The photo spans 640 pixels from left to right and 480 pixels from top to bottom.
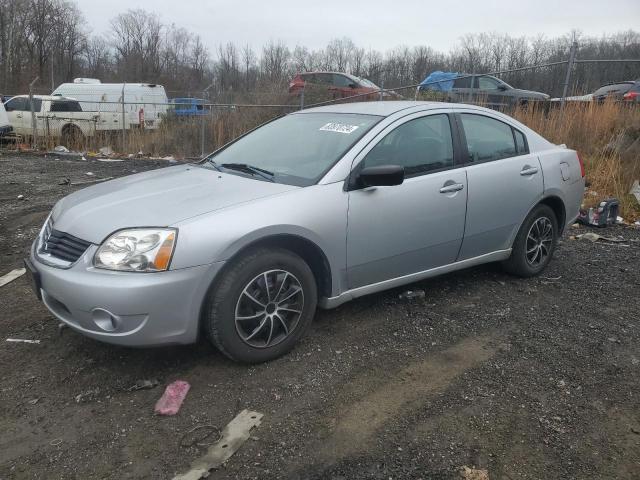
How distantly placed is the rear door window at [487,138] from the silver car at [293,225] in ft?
0.04

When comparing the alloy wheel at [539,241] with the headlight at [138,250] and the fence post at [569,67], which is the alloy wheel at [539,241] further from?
the fence post at [569,67]

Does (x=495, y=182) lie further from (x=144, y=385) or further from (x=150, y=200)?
(x=144, y=385)

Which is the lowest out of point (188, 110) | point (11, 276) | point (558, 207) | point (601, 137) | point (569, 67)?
point (11, 276)

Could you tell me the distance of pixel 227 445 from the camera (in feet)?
8.21

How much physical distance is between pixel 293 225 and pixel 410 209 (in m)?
0.95

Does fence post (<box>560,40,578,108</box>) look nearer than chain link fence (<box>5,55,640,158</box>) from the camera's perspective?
Yes

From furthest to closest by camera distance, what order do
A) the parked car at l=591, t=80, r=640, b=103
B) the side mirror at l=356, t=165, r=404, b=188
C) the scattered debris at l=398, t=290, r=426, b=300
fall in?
the parked car at l=591, t=80, r=640, b=103 → the scattered debris at l=398, t=290, r=426, b=300 → the side mirror at l=356, t=165, r=404, b=188

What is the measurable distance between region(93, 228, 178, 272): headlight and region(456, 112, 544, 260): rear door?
2.31 meters

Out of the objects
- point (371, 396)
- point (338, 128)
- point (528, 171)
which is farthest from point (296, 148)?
point (528, 171)

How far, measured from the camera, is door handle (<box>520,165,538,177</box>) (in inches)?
174

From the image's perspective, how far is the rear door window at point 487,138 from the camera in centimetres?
420

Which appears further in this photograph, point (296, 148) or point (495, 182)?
point (495, 182)

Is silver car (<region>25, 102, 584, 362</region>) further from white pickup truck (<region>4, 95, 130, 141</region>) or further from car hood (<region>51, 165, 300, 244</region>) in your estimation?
white pickup truck (<region>4, 95, 130, 141</region>)

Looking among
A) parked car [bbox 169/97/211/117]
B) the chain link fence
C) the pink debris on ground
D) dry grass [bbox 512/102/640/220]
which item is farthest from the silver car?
parked car [bbox 169/97/211/117]
